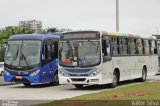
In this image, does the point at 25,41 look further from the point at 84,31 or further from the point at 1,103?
the point at 1,103

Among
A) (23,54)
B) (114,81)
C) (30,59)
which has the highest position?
(23,54)

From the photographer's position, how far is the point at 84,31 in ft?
77.0

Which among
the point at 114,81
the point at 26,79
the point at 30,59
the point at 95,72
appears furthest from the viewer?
the point at 30,59

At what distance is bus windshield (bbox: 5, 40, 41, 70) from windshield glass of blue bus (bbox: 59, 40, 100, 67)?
8.29ft

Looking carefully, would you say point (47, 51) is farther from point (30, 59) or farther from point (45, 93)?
point (45, 93)

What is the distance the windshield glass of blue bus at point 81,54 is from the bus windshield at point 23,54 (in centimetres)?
253

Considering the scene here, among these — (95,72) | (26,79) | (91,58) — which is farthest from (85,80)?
(26,79)

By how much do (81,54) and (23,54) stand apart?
4.27m

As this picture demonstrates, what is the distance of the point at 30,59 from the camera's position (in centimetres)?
2586

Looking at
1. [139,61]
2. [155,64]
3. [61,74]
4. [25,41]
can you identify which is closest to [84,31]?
[61,74]

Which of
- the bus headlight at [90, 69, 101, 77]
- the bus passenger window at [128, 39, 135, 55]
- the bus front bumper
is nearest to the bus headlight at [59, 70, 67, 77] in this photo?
the bus front bumper

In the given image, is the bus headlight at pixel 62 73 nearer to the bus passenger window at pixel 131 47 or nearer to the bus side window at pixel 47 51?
the bus side window at pixel 47 51

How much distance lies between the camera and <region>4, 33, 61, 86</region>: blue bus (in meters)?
25.6

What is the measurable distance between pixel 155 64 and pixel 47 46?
9036 millimetres
